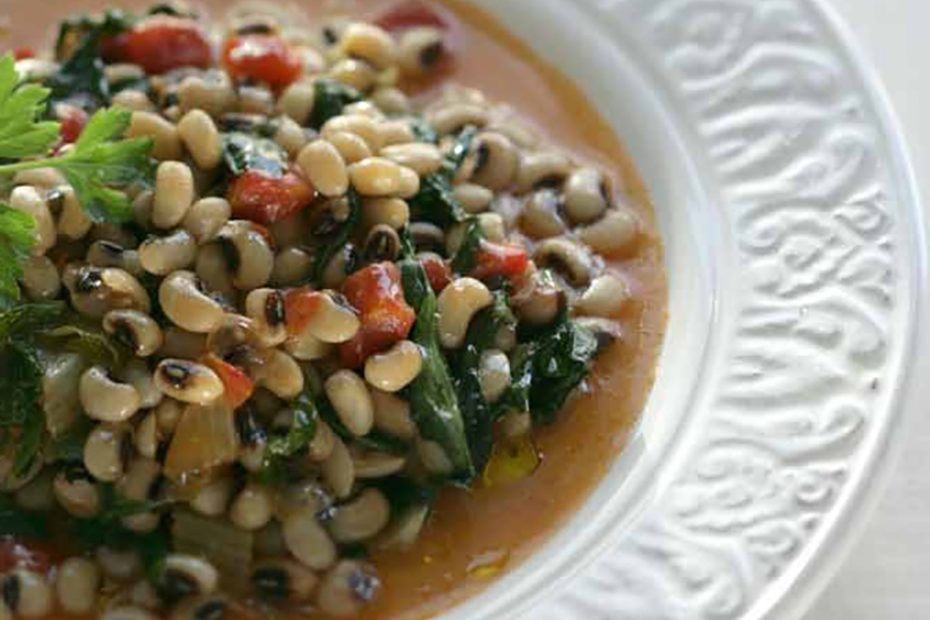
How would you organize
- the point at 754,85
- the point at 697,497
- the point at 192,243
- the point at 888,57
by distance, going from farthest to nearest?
the point at 888,57 → the point at 754,85 → the point at 192,243 → the point at 697,497

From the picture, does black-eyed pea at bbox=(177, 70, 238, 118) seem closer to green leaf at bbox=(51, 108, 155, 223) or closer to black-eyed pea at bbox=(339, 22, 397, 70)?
green leaf at bbox=(51, 108, 155, 223)

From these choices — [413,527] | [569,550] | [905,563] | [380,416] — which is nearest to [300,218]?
[380,416]

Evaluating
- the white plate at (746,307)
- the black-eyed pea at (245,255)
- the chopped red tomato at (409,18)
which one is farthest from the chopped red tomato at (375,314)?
the chopped red tomato at (409,18)

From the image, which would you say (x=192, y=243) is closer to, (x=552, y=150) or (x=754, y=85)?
(x=552, y=150)

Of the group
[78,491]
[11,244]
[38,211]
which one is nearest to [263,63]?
[38,211]

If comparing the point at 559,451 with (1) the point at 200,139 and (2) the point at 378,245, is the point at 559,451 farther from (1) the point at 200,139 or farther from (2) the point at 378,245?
(1) the point at 200,139

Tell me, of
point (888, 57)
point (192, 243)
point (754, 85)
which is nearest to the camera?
point (192, 243)

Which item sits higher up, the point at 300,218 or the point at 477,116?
the point at 477,116
